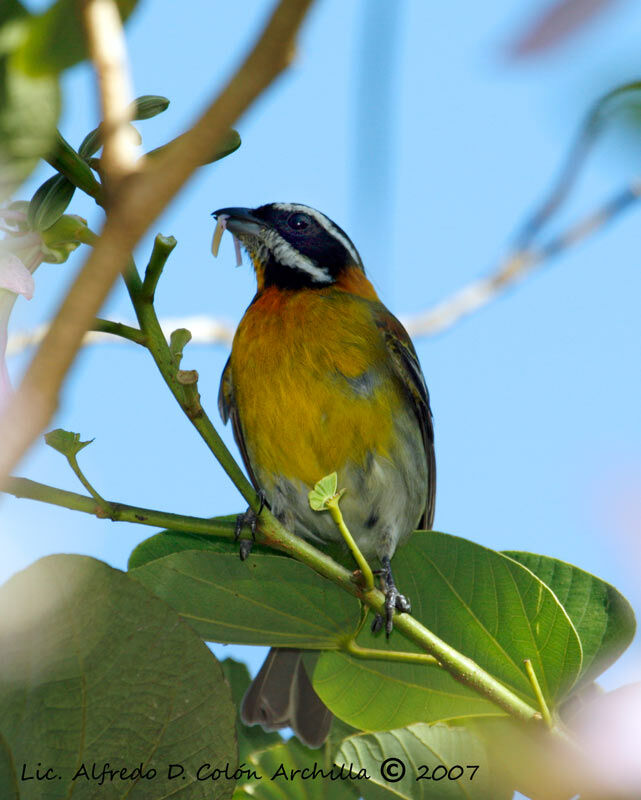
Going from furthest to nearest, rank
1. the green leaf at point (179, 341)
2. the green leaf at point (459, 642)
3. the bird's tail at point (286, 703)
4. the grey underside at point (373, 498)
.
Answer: the grey underside at point (373, 498)
the bird's tail at point (286, 703)
the green leaf at point (459, 642)
the green leaf at point (179, 341)

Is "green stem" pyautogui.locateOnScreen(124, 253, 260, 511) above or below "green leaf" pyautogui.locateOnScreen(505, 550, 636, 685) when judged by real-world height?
above

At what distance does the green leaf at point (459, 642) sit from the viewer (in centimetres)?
227

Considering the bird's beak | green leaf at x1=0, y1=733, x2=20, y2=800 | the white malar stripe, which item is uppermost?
the bird's beak

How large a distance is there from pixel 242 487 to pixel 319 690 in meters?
0.71

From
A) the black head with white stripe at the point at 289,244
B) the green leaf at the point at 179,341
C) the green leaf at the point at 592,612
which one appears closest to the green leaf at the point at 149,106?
the green leaf at the point at 179,341

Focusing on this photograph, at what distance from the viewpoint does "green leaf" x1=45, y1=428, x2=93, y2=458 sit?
1894 mm

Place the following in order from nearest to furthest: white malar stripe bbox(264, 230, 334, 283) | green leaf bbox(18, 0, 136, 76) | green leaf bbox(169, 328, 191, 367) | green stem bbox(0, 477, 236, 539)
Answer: green leaf bbox(18, 0, 136, 76) < green stem bbox(0, 477, 236, 539) < green leaf bbox(169, 328, 191, 367) < white malar stripe bbox(264, 230, 334, 283)

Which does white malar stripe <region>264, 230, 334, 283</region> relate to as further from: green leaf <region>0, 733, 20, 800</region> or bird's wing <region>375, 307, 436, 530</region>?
green leaf <region>0, 733, 20, 800</region>

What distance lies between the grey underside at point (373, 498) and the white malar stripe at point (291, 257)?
92cm

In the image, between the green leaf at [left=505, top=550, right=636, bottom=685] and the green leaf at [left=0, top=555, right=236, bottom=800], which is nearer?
the green leaf at [left=0, top=555, right=236, bottom=800]

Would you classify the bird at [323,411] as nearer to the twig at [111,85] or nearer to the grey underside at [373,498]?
the grey underside at [373,498]

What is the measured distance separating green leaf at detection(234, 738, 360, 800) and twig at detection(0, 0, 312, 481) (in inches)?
70.0

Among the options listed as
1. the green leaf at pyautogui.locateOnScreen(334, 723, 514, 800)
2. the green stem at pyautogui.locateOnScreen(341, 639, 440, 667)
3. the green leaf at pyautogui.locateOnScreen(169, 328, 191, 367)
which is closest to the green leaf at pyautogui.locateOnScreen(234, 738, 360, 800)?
the green leaf at pyautogui.locateOnScreen(334, 723, 514, 800)

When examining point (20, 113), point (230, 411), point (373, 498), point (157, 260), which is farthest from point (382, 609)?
point (230, 411)
